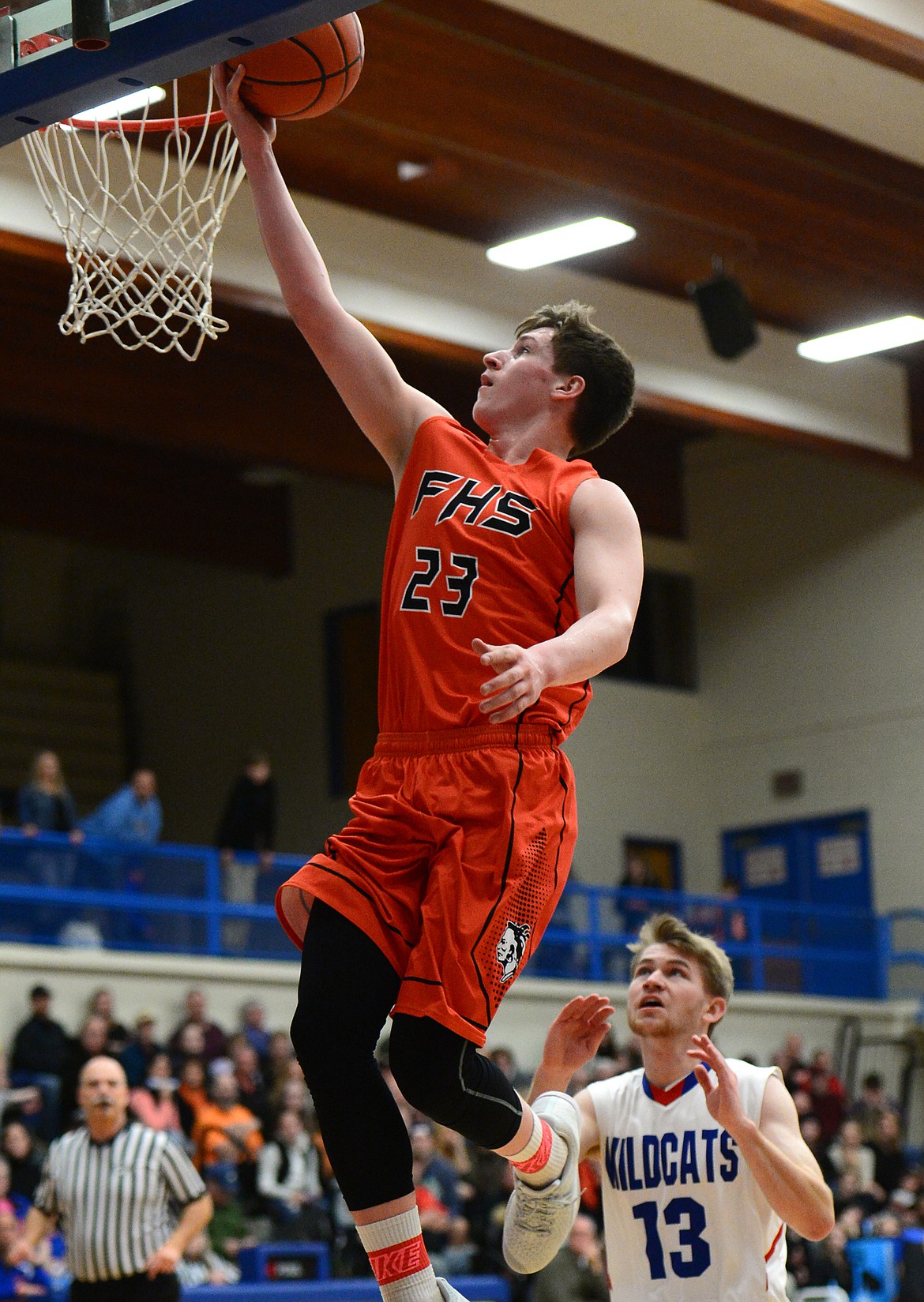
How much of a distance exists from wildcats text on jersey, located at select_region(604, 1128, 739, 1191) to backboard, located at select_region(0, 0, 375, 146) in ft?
9.86

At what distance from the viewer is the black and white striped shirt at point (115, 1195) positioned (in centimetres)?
774

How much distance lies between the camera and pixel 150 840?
16391 mm

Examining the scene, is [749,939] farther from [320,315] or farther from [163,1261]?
[320,315]

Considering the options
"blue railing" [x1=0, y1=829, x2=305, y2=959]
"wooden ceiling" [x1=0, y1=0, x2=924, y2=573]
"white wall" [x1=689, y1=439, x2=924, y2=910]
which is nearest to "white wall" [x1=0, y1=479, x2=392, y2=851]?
"wooden ceiling" [x1=0, y1=0, x2=924, y2=573]

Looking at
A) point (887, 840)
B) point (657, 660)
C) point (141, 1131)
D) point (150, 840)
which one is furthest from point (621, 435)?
point (141, 1131)

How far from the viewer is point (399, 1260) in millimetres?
3453

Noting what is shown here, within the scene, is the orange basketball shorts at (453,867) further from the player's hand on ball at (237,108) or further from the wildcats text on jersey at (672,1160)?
the wildcats text on jersey at (672,1160)

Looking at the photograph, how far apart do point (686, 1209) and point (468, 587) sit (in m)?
2.11

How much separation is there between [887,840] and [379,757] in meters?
18.9

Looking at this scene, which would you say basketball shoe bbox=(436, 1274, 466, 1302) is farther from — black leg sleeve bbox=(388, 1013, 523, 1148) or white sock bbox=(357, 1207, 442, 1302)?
black leg sleeve bbox=(388, 1013, 523, 1148)

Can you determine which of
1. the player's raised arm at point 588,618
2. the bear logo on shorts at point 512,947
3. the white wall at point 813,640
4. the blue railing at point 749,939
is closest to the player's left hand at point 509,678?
the player's raised arm at point 588,618

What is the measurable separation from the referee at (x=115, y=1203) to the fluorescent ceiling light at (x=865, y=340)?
35.9 feet

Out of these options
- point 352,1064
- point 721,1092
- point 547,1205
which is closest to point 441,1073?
point 352,1064

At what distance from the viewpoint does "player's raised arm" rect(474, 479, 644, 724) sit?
10.3ft
